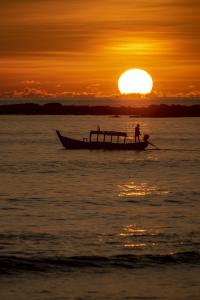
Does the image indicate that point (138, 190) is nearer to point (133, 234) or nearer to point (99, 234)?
point (133, 234)

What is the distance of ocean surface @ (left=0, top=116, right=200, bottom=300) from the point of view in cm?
1675

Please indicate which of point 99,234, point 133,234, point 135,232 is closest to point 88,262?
point 99,234

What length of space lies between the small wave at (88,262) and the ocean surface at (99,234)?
0.03m

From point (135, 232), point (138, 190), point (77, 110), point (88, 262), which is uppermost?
point (77, 110)

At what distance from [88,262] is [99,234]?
3623mm

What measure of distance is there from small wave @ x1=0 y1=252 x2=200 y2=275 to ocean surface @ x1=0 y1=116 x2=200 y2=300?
0.03m

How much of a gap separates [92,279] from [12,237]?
17.2ft

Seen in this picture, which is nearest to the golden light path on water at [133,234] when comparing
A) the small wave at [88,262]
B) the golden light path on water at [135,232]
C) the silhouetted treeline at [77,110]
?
the golden light path on water at [135,232]

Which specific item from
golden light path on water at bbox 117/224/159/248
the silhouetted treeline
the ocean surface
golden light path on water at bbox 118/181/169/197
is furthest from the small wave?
the silhouetted treeline

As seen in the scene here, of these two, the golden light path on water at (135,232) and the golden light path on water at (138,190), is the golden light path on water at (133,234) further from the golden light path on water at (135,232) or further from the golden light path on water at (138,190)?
the golden light path on water at (138,190)

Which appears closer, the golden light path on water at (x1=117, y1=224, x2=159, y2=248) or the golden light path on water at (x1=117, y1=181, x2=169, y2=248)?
the golden light path on water at (x1=117, y1=224, x2=159, y2=248)

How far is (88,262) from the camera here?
1892 cm

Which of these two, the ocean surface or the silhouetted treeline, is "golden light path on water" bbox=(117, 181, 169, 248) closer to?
the ocean surface

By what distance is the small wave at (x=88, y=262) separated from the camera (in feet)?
60.2
